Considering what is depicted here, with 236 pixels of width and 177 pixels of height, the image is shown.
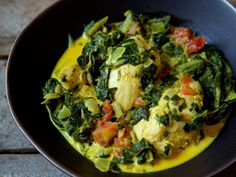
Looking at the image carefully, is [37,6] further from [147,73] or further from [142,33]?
[147,73]

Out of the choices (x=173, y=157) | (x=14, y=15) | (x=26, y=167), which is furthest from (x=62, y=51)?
(x=173, y=157)

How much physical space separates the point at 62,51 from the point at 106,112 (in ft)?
2.31

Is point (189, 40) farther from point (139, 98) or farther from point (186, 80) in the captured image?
point (139, 98)

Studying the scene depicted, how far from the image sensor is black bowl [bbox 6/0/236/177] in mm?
2770

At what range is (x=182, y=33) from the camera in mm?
3430

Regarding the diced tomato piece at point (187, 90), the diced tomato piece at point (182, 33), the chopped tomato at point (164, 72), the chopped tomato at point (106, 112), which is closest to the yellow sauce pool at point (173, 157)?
the chopped tomato at point (106, 112)

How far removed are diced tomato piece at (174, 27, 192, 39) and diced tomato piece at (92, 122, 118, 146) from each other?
0.94 m

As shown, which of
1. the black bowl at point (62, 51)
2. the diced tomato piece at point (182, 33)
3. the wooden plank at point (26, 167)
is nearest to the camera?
the black bowl at point (62, 51)

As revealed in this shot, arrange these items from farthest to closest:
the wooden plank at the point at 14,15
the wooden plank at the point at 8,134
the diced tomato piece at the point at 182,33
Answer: the wooden plank at the point at 14,15 < the diced tomato piece at the point at 182,33 < the wooden plank at the point at 8,134

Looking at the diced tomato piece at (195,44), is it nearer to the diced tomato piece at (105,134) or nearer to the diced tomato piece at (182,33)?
the diced tomato piece at (182,33)

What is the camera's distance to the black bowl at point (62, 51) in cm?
277

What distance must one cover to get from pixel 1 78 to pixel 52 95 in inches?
21.3

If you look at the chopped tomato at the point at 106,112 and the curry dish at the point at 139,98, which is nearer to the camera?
the curry dish at the point at 139,98

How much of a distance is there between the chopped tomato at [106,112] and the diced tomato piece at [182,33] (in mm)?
822
